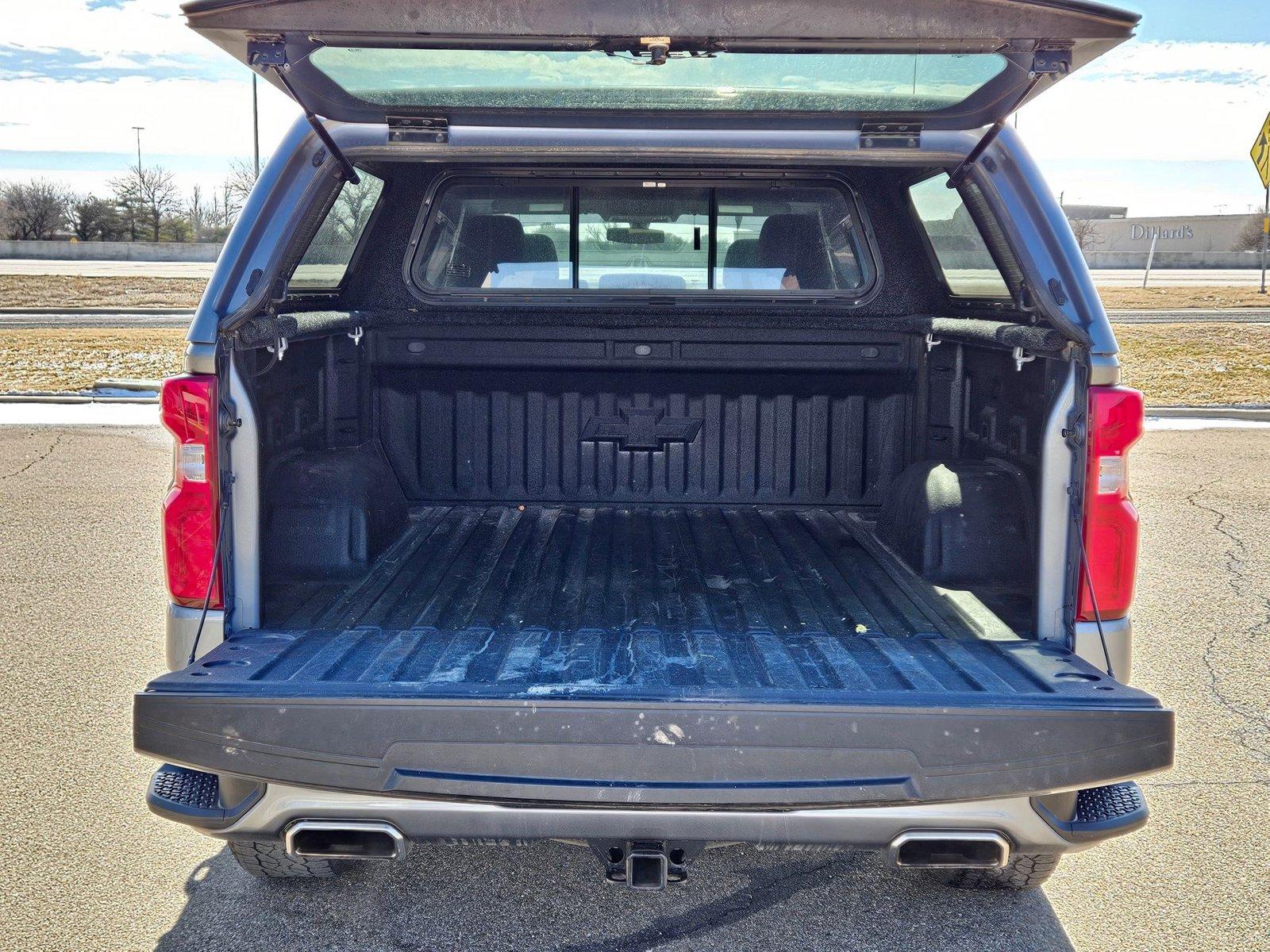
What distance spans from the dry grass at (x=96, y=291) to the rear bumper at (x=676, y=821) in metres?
24.7

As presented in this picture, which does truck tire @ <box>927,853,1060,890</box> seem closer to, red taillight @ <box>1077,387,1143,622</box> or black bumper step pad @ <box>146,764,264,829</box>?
red taillight @ <box>1077,387,1143,622</box>

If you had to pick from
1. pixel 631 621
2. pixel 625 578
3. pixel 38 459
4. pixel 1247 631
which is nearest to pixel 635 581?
pixel 625 578

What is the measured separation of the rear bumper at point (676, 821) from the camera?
7.68ft

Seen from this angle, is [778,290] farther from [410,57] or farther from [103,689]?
[103,689]

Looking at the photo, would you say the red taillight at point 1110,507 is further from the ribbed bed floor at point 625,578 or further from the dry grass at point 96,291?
the dry grass at point 96,291

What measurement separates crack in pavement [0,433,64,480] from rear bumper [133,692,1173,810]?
7.33m

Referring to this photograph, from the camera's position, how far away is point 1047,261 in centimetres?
291

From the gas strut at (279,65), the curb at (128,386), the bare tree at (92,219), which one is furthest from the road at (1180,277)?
the bare tree at (92,219)

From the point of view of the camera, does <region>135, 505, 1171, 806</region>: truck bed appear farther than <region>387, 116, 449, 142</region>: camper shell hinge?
No

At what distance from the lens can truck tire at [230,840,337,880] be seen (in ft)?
9.76

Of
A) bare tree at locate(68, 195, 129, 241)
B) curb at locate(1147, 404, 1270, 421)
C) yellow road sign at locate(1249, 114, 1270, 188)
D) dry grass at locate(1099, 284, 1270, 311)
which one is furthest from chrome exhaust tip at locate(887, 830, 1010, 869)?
bare tree at locate(68, 195, 129, 241)

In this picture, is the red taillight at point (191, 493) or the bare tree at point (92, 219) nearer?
the red taillight at point (191, 493)

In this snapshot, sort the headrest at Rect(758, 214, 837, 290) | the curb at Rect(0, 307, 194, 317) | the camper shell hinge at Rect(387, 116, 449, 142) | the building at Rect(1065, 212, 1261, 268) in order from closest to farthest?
the camper shell hinge at Rect(387, 116, 449, 142) < the headrest at Rect(758, 214, 837, 290) < the curb at Rect(0, 307, 194, 317) < the building at Rect(1065, 212, 1261, 268)

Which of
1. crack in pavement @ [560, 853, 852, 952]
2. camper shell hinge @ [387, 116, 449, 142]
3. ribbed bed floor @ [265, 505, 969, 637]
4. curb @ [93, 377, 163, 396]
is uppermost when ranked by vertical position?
camper shell hinge @ [387, 116, 449, 142]
